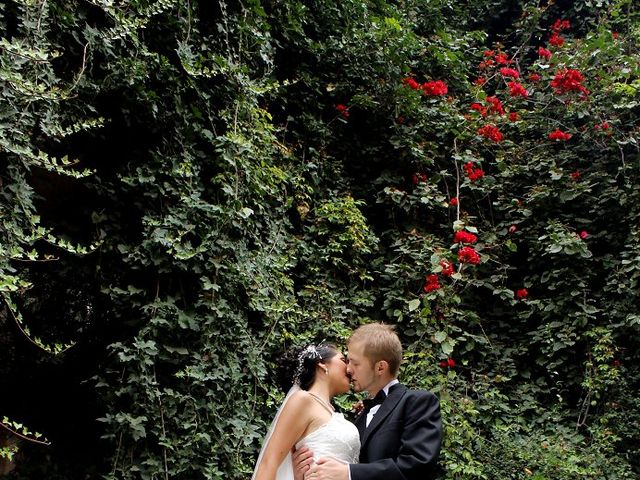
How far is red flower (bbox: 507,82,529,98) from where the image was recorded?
5.86 meters

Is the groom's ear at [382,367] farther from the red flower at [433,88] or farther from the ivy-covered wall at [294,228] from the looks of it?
the red flower at [433,88]

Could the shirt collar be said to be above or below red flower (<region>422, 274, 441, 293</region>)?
below

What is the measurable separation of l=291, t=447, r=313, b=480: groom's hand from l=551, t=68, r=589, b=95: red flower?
14.2ft

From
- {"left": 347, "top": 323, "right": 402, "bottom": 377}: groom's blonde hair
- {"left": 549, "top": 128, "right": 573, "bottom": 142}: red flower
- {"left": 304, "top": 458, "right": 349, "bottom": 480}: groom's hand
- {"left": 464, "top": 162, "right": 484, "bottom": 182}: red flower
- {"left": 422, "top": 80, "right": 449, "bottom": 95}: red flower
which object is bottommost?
{"left": 304, "top": 458, "right": 349, "bottom": 480}: groom's hand

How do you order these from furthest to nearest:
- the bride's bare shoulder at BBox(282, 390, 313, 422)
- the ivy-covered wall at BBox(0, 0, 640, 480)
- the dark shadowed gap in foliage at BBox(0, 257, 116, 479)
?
the dark shadowed gap in foliage at BBox(0, 257, 116, 479) → the ivy-covered wall at BBox(0, 0, 640, 480) → the bride's bare shoulder at BBox(282, 390, 313, 422)

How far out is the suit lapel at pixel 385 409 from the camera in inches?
102

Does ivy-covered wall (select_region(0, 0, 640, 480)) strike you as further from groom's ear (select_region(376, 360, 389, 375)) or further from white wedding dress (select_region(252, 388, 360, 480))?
groom's ear (select_region(376, 360, 389, 375))

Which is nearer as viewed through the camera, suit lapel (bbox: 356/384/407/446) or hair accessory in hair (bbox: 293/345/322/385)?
suit lapel (bbox: 356/384/407/446)

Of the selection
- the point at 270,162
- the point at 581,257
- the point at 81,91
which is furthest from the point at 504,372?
the point at 81,91

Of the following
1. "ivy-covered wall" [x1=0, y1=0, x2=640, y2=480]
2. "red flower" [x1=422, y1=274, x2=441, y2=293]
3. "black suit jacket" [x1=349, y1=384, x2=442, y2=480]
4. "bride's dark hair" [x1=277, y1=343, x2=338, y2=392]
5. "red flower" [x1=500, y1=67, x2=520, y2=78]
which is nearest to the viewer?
"black suit jacket" [x1=349, y1=384, x2=442, y2=480]

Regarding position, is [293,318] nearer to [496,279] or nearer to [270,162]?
[270,162]

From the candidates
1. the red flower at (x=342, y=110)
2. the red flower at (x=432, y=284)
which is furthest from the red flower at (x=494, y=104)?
the red flower at (x=432, y=284)

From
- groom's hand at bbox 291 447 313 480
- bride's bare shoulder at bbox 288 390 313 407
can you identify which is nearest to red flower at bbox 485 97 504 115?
bride's bare shoulder at bbox 288 390 313 407

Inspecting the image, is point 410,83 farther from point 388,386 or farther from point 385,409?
point 385,409
